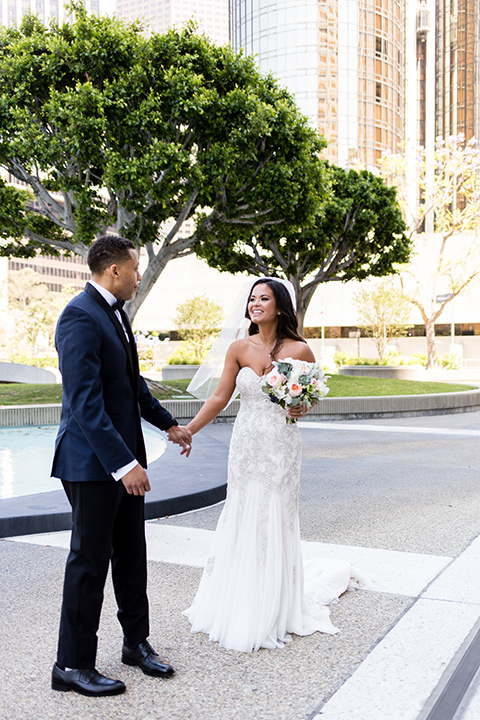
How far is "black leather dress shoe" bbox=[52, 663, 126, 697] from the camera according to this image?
3.15 m

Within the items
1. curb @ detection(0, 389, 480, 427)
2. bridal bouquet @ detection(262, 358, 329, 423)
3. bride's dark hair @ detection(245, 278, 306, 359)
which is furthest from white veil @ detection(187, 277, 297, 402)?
curb @ detection(0, 389, 480, 427)

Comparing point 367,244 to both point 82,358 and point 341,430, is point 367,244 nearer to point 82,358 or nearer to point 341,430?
point 341,430

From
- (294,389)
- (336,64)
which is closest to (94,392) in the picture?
(294,389)

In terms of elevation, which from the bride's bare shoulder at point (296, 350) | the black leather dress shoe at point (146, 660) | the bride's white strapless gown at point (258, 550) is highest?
the bride's bare shoulder at point (296, 350)

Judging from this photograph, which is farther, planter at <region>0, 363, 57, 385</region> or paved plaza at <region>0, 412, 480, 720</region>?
planter at <region>0, 363, 57, 385</region>

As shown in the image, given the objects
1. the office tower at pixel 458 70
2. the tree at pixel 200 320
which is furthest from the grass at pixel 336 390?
the office tower at pixel 458 70

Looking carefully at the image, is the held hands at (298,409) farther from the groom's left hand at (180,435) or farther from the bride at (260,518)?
the groom's left hand at (180,435)

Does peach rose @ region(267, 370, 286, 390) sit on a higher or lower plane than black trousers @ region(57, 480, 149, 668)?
higher

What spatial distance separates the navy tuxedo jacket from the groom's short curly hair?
0.10 m

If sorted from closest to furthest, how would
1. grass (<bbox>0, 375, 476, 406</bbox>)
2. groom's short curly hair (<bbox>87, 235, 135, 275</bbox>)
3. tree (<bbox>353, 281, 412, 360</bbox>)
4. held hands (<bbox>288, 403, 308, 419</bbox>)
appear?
1. groom's short curly hair (<bbox>87, 235, 135, 275</bbox>)
2. held hands (<bbox>288, 403, 308, 419</bbox>)
3. grass (<bbox>0, 375, 476, 406</bbox>)
4. tree (<bbox>353, 281, 412, 360</bbox>)

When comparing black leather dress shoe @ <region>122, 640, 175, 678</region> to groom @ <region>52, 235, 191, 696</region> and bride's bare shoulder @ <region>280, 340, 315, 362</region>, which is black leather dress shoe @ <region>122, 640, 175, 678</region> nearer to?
groom @ <region>52, 235, 191, 696</region>

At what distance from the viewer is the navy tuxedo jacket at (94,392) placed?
9.95ft

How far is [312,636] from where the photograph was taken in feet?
12.7

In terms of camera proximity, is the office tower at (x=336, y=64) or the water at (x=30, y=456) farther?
the office tower at (x=336, y=64)
